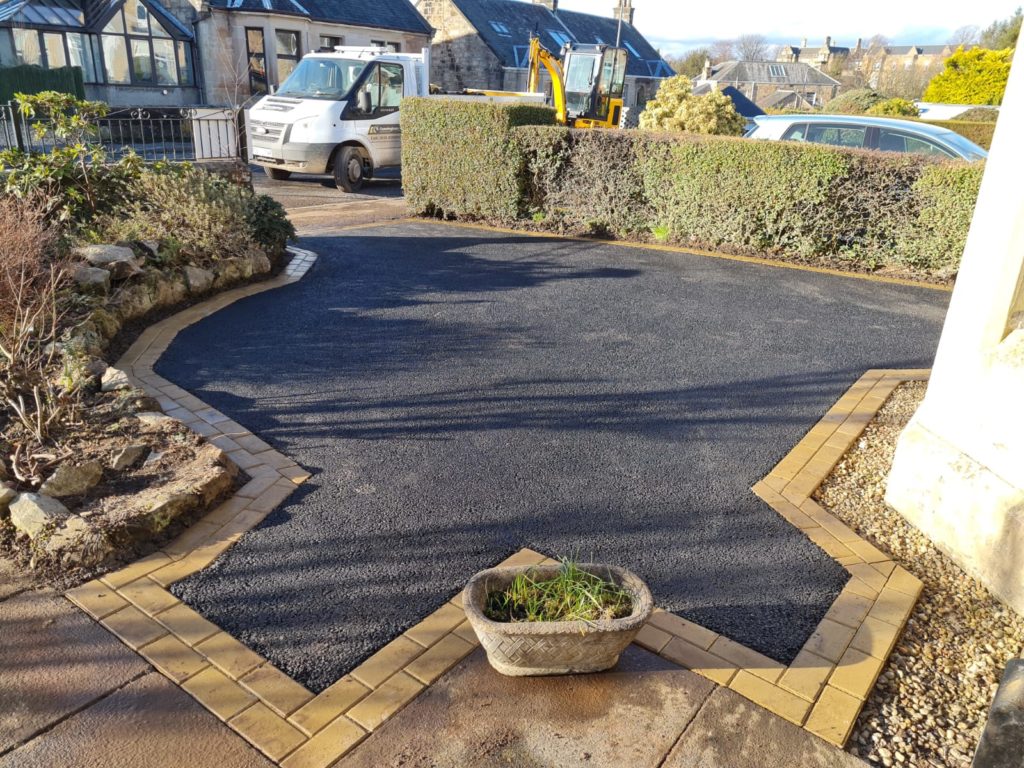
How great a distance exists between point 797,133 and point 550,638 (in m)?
10.6

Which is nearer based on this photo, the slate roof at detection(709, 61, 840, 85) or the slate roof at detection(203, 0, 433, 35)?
the slate roof at detection(203, 0, 433, 35)

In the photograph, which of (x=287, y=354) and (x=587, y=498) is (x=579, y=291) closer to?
(x=287, y=354)

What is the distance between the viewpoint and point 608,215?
1076 cm

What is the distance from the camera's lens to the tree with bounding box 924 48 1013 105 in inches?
1018

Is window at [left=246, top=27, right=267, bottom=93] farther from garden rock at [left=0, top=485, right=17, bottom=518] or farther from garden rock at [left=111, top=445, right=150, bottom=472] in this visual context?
garden rock at [left=0, top=485, right=17, bottom=518]

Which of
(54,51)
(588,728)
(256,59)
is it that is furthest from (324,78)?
(588,728)

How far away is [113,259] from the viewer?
6.48 metres

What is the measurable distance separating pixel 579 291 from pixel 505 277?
37.8 inches

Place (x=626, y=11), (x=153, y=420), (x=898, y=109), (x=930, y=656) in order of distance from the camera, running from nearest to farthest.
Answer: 1. (x=930, y=656)
2. (x=153, y=420)
3. (x=898, y=109)
4. (x=626, y=11)

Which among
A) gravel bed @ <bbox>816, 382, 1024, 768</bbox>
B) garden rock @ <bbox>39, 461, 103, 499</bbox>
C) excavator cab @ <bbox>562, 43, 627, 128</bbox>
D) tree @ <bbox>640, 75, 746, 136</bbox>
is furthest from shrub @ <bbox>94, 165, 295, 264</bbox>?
excavator cab @ <bbox>562, 43, 627, 128</bbox>

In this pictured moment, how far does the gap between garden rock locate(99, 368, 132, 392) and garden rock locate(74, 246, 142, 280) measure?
1.99 m

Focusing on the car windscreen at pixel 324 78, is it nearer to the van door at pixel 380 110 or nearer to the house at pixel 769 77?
the van door at pixel 380 110

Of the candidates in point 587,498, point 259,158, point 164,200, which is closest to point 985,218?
point 587,498

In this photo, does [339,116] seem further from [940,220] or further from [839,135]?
[940,220]
